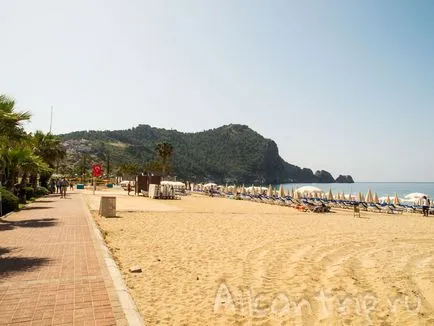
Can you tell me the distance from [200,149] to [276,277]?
175674mm

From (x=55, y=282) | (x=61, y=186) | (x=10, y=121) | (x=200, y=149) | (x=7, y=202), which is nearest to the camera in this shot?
(x=55, y=282)

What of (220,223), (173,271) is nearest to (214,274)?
(173,271)

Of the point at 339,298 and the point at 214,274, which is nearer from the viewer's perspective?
the point at 339,298

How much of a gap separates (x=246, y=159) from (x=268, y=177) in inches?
739

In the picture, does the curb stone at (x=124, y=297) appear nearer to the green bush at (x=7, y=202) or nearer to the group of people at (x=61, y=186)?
the green bush at (x=7, y=202)

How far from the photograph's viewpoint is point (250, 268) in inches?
307

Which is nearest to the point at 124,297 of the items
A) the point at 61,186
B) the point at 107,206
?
the point at 107,206

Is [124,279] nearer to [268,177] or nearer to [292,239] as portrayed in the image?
[292,239]

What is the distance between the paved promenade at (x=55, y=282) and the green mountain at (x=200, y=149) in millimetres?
131156

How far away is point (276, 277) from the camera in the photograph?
23.3 ft

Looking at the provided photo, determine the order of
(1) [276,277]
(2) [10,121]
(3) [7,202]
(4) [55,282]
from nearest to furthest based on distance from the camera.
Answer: (4) [55,282] → (1) [276,277] → (2) [10,121] → (3) [7,202]

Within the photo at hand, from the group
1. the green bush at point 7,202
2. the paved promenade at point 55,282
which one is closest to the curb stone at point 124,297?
the paved promenade at point 55,282

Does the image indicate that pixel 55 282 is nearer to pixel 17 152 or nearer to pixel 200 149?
pixel 17 152

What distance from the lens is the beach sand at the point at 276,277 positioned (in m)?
5.21
